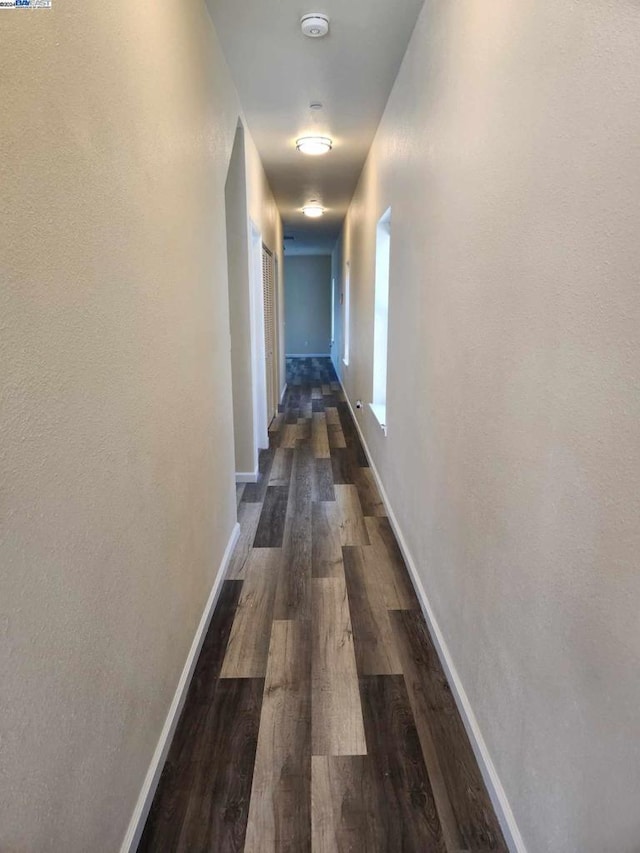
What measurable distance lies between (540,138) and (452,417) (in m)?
0.88

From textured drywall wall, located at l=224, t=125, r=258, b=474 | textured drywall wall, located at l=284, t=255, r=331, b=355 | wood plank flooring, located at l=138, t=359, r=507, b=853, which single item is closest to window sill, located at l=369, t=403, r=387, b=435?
wood plank flooring, located at l=138, t=359, r=507, b=853

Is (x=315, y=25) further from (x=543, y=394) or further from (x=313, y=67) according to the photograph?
(x=543, y=394)

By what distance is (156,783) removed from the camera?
1400 millimetres

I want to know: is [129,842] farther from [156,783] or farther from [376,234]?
[376,234]

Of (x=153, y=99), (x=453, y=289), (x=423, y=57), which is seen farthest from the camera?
(x=423, y=57)

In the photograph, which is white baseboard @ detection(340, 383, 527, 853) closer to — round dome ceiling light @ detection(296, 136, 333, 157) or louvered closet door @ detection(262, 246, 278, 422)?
round dome ceiling light @ detection(296, 136, 333, 157)

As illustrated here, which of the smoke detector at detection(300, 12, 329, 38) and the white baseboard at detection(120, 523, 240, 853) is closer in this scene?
the white baseboard at detection(120, 523, 240, 853)

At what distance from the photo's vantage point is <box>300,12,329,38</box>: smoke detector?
2068mm

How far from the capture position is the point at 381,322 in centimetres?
374

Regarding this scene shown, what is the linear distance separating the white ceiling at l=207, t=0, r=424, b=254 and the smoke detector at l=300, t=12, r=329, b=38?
3cm

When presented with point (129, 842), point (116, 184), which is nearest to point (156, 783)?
point (129, 842)

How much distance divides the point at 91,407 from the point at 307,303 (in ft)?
37.0

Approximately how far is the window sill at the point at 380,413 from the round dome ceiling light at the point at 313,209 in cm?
316

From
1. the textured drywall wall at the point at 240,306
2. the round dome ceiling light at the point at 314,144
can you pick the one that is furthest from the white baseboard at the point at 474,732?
the round dome ceiling light at the point at 314,144
